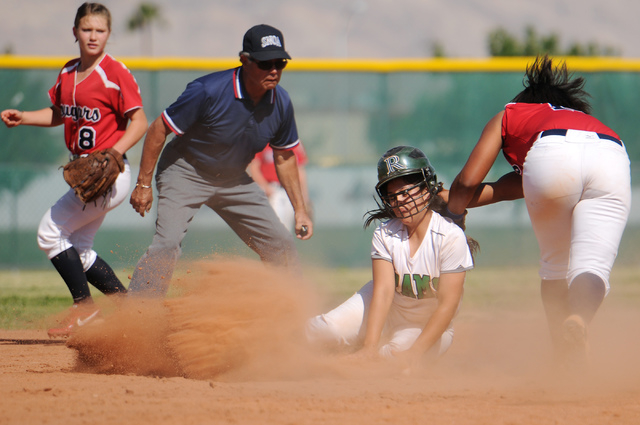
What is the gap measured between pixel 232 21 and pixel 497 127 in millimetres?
62981

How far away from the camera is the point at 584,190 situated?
3.70 metres

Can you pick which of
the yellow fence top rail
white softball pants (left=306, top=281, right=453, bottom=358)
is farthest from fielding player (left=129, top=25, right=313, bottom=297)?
the yellow fence top rail

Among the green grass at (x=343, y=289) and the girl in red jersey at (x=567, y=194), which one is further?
the green grass at (x=343, y=289)

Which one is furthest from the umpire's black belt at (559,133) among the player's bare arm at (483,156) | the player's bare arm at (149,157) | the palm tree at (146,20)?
the palm tree at (146,20)

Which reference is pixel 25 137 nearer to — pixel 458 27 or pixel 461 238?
pixel 461 238

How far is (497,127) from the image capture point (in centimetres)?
403

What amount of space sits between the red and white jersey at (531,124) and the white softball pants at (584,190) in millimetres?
92

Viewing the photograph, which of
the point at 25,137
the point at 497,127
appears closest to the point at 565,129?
the point at 497,127

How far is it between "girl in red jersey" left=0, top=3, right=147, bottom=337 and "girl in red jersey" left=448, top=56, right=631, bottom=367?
2.51 metres

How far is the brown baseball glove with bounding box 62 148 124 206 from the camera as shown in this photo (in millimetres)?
→ 4938

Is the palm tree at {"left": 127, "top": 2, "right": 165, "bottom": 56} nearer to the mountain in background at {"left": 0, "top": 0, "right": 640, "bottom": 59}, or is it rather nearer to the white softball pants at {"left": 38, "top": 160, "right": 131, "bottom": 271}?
the mountain in background at {"left": 0, "top": 0, "right": 640, "bottom": 59}

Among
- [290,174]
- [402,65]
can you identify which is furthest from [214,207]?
[402,65]

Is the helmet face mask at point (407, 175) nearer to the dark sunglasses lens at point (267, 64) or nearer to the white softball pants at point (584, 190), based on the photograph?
the white softball pants at point (584, 190)

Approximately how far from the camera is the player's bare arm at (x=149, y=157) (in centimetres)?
474
